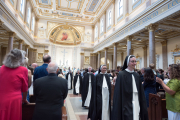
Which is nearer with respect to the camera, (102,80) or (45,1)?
(102,80)

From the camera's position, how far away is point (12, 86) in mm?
2021

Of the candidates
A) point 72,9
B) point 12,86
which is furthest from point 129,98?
point 72,9

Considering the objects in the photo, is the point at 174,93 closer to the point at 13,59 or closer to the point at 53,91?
the point at 53,91

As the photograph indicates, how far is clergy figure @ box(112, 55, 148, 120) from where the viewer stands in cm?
239

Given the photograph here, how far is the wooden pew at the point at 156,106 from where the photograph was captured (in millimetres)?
3414

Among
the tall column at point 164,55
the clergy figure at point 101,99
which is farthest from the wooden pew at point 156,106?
the tall column at point 164,55

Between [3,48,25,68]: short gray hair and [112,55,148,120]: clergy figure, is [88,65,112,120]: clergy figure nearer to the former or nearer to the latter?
[112,55,148,120]: clergy figure

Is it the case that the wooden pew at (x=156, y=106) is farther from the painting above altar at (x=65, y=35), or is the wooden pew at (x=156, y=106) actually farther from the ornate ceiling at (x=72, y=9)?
the painting above altar at (x=65, y=35)

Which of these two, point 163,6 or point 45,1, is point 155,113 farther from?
point 45,1

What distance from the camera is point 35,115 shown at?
6.74 ft

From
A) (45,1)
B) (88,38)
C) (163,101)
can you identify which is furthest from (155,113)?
(88,38)

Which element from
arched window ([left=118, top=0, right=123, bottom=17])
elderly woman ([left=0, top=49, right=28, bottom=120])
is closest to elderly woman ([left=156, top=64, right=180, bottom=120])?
elderly woman ([left=0, top=49, right=28, bottom=120])

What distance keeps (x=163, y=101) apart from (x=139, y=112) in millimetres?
1550

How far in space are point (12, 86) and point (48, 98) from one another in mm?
571
